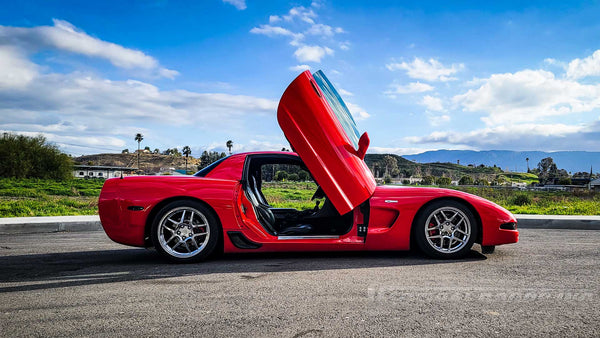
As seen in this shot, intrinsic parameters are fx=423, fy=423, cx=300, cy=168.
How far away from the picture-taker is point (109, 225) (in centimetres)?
494

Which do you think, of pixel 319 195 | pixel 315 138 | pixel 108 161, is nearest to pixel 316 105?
pixel 315 138

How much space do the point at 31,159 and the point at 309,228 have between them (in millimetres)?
39453

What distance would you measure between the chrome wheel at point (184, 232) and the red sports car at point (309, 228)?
0.4 inches

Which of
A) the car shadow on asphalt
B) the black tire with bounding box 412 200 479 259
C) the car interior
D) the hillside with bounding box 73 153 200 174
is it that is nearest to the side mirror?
the car interior

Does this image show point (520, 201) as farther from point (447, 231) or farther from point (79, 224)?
point (79, 224)

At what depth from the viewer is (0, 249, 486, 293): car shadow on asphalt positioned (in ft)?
13.4

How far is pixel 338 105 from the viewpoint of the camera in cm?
523

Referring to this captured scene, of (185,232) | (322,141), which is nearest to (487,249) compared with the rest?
(322,141)

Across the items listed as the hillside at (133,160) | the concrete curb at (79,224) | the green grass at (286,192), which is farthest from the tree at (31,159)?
the hillside at (133,160)

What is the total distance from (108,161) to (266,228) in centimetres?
15159

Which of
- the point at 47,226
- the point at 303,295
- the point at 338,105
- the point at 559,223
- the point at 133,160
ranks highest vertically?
the point at 133,160

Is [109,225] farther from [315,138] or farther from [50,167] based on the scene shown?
[50,167]

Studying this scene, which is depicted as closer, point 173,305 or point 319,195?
point 173,305

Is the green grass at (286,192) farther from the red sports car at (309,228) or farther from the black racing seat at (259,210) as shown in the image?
the red sports car at (309,228)
